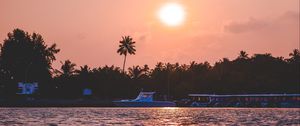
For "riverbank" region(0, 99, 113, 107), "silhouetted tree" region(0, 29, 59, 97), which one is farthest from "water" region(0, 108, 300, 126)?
"silhouetted tree" region(0, 29, 59, 97)

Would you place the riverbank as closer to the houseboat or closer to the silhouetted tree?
the silhouetted tree

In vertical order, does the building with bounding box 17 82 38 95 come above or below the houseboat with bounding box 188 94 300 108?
above

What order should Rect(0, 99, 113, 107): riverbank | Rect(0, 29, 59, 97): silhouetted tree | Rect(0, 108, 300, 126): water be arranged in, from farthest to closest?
Rect(0, 29, 59, 97): silhouetted tree < Rect(0, 99, 113, 107): riverbank < Rect(0, 108, 300, 126): water

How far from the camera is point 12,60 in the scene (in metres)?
178

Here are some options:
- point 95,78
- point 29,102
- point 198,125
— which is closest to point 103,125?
point 198,125

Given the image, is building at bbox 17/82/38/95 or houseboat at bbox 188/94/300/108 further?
houseboat at bbox 188/94/300/108

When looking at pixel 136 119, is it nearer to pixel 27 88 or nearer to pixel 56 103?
pixel 56 103

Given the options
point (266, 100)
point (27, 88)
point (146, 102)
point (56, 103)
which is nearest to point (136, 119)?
point (56, 103)

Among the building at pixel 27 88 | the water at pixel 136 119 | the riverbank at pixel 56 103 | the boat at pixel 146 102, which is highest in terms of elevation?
the building at pixel 27 88

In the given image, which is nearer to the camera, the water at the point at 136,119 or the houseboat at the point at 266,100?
the water at the point at 136,119

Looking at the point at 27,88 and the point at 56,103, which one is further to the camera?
the point at 27,88

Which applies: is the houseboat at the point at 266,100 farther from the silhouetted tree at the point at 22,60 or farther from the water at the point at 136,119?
the water at the point at 136,119

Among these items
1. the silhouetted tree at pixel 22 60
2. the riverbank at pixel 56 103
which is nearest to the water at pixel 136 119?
the riverbank at pixel 56 103

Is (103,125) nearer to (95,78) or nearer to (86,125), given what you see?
(86,125)
